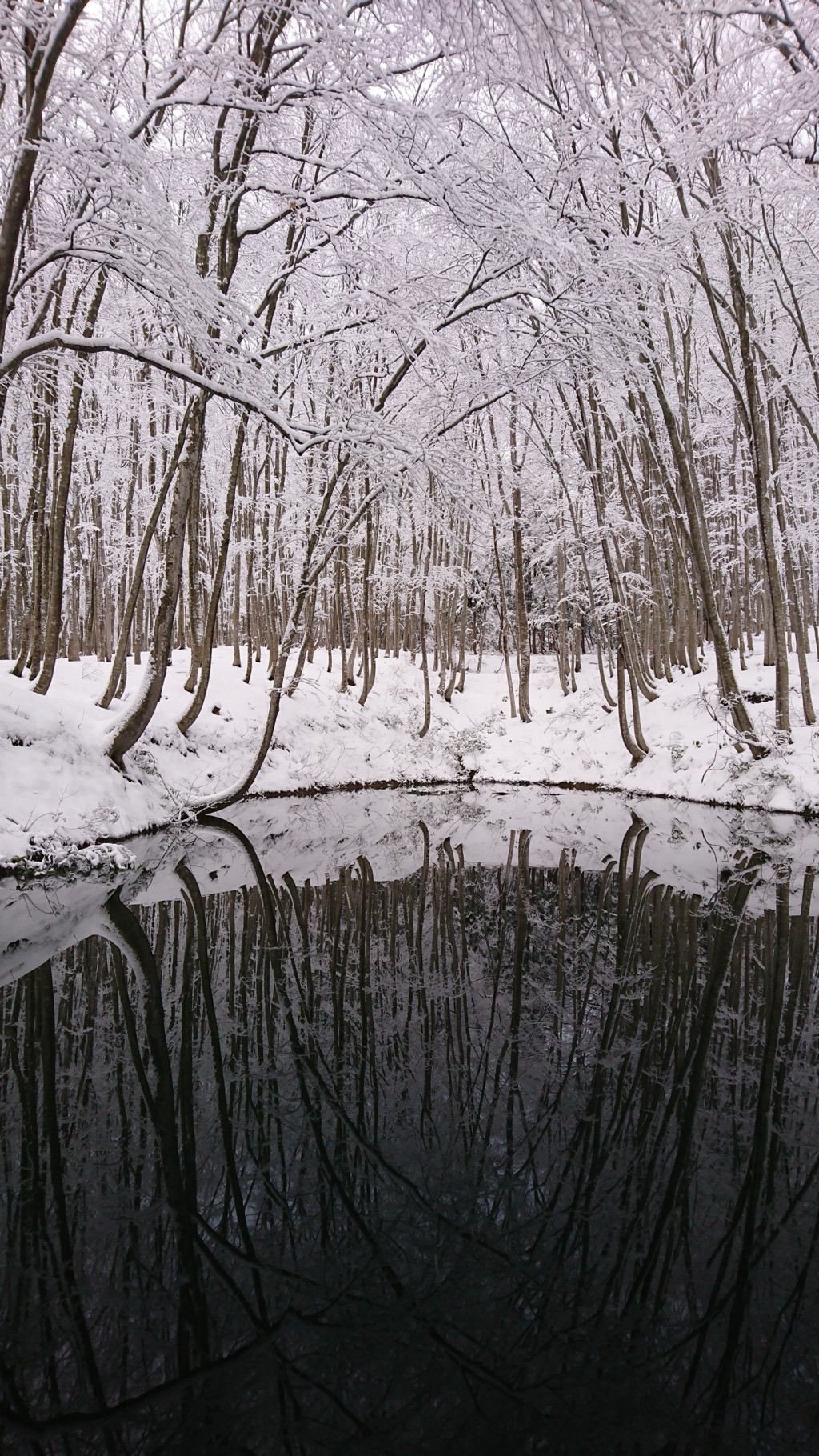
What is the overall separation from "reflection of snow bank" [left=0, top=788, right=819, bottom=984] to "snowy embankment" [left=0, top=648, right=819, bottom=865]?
29.6 inches

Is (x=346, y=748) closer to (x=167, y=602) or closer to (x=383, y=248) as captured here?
(x=167, y=602)

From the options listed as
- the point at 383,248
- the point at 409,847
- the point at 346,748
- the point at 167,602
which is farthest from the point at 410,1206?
the point at 346,748

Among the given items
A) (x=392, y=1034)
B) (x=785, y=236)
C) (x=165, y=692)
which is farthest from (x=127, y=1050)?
(x=785, y=236)

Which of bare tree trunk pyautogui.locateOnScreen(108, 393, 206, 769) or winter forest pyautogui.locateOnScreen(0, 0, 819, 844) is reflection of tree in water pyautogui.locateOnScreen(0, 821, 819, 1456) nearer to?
winter forest pyautogui.locateOnScreen(0, 0, 819, 844)

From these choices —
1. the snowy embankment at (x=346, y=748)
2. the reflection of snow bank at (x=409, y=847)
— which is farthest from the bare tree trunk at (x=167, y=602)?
the reflection of snow bank at (x=409, y=847)

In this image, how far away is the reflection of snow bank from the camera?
7977mm

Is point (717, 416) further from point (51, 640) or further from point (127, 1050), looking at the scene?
point (127, 1050)

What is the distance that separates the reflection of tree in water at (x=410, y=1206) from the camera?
2.23 metres

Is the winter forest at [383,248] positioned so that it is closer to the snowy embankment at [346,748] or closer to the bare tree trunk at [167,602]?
the bare tree trunk at [167,602]

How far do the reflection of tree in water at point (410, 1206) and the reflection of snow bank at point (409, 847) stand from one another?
1903mm

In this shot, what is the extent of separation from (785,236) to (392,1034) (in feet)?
53.5

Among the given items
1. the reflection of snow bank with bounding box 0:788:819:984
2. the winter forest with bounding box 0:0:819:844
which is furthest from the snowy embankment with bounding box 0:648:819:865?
the reflection of snow bank with bounding box 0:788:819:984

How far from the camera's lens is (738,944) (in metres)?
6.77

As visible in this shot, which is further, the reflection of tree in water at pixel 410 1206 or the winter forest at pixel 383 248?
the winter forest at pixel 383 248
